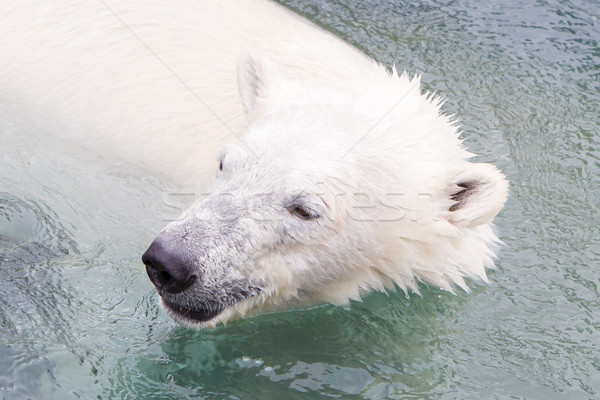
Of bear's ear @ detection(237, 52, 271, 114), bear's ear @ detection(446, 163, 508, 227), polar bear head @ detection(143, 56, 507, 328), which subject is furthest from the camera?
bear's ear @ detection(237, 52, 271, 114)

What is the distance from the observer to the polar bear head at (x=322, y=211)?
3285 millimetres

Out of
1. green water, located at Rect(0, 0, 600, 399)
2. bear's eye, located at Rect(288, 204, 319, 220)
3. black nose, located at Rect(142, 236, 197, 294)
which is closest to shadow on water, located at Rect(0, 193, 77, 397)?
green water, located at Rect(0, 0, 600, 399)

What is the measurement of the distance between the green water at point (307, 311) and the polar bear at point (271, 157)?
0.67 ft

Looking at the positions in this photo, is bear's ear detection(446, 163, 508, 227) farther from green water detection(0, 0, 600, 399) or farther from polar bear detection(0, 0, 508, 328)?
green water detection(0, 0, 600, 399)

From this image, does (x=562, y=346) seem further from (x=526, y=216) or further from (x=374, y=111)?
(x=374, y=111)

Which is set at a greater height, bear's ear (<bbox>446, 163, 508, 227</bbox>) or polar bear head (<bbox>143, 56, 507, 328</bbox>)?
bear's ear (<bbox>446, 163, 508, 227</bbox>)

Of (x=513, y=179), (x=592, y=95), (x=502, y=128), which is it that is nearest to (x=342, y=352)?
(x=513, y=179)

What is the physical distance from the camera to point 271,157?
3.46 meters

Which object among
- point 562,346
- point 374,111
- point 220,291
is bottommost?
point 220,291

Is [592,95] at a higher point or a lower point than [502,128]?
higher

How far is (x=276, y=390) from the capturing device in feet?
11.2

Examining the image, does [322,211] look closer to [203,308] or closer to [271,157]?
[271,157]

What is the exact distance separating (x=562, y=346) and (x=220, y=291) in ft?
5.55

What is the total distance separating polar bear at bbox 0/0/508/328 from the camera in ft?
11.0
